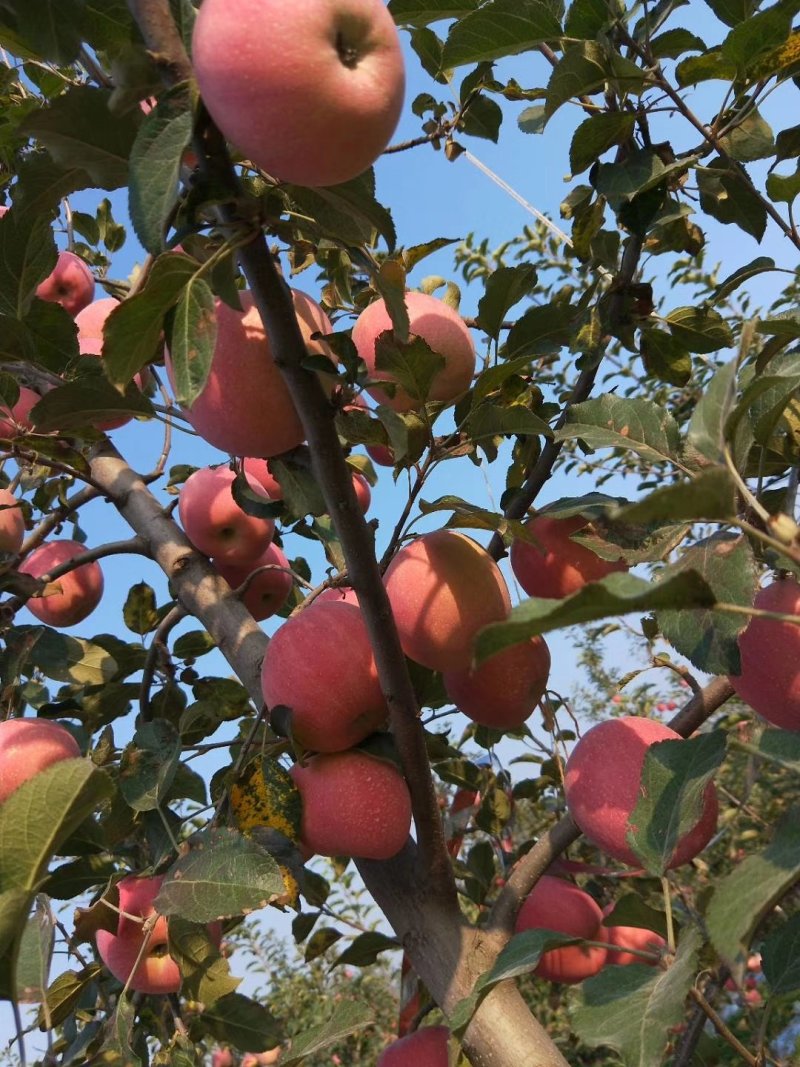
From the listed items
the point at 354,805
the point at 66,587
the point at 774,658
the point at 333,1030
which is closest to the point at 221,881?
the point at 354,805

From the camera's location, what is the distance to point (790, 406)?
1.08 m

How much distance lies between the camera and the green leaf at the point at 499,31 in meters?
1.07

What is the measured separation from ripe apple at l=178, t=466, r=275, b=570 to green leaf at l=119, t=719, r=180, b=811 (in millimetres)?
398

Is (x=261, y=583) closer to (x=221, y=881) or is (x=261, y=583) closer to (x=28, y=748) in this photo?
(x=28, y=748)

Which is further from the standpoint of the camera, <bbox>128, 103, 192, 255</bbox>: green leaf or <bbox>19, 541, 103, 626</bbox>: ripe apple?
<bbox>19, 541, 103, 626</bbox>: ripe apple

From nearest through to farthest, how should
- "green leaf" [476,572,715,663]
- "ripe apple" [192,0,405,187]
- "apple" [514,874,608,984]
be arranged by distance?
"green leaf" [476,572,715,663] → "ripe apple" [192,0,405,187] → "apple" [514,874,608,984]

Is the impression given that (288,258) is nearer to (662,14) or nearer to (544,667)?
(662,14)

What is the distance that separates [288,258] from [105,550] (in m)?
0.64

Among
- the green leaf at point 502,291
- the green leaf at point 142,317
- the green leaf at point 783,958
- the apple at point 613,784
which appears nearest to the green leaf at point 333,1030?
the apple at point 613,784

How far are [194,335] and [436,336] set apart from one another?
24.6 inches

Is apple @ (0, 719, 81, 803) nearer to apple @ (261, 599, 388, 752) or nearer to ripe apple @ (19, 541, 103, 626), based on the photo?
apple @ (261, 599, 388, 752)

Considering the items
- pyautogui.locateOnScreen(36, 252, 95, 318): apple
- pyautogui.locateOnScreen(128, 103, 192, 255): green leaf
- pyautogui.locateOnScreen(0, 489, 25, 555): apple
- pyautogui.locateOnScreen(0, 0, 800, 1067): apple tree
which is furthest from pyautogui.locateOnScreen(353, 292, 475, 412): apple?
pyautogui.locateOnScreen(0, 489, 25, 555): apple

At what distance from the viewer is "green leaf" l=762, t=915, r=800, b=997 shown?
901 millimetres

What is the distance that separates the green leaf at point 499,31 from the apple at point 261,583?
0.96 metres
